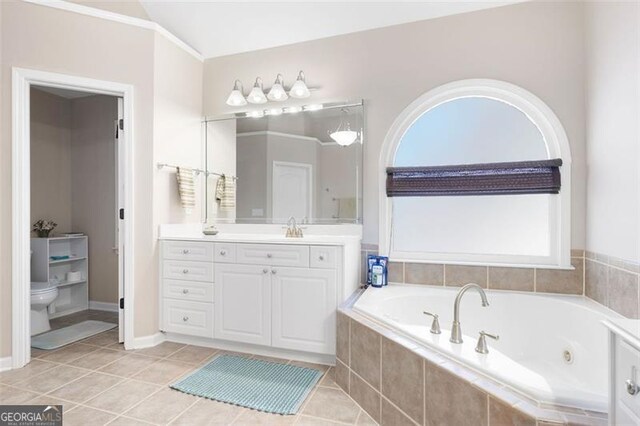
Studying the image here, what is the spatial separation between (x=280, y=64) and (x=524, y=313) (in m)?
2.86

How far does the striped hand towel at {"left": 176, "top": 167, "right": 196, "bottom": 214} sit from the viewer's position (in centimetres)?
285

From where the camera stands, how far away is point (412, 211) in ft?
8.95

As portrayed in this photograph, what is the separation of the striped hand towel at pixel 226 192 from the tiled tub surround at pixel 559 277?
1.39 metres

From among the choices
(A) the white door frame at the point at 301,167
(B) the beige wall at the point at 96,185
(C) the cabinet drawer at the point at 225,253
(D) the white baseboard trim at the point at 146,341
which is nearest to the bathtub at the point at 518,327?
(A) the white door frame at the point at 301,167

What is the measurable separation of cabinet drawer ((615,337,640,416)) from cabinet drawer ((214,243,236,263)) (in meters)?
2.19

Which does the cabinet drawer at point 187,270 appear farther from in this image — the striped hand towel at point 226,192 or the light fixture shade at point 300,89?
the light fixture shade at point 300,89

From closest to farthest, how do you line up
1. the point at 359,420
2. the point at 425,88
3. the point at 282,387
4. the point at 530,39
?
the point at 359,420
the point at 282,387
the point at 530,39
the point at 425,88

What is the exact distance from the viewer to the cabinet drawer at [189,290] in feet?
8.43

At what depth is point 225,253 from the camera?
2523 mm

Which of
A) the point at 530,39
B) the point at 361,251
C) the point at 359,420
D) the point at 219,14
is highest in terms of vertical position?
the point at 219,14

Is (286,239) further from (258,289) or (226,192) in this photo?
(226,192)

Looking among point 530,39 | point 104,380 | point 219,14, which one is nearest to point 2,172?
point 104,380

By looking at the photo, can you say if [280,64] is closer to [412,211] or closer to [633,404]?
[412,211]

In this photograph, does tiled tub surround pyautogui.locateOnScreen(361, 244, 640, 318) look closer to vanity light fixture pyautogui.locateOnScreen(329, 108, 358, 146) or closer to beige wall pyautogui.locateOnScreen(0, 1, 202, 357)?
vanity light fixture pyautogui.locateOnScreen(329, 108, 358, 146)
